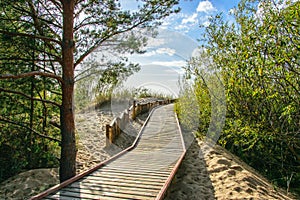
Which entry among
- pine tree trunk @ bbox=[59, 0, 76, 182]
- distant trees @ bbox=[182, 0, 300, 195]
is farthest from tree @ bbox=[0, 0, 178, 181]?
distant trees @ bbox=[182, 0, 300, 195]


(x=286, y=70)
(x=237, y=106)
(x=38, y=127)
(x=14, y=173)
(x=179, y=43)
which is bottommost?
(x=14, y=173)

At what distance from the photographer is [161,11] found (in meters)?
6.17

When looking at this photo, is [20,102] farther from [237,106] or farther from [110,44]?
[237,106]

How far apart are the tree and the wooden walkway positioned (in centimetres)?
85

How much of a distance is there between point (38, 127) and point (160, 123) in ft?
20.0

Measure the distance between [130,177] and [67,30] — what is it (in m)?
3.19

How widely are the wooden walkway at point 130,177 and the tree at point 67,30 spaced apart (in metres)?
0.85

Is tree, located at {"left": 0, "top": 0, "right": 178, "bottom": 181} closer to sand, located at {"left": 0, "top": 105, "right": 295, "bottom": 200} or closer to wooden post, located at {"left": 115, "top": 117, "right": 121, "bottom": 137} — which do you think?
sand, located at {"left": 0, "top": 105, "right": 295, "bottom": 200}

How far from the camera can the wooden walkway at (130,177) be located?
148 inches

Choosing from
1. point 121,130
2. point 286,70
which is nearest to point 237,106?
point 286,70

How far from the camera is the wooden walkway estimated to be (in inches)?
148

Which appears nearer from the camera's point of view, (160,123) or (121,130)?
(121,130)

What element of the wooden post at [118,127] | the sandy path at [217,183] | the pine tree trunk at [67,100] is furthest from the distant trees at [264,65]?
the wooden post at [118,127]

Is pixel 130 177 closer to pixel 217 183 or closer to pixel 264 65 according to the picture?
pixel 217 183
